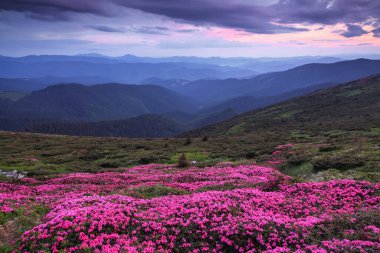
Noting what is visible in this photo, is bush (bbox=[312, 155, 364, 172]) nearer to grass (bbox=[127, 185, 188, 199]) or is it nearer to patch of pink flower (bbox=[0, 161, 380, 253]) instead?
patch of pink flower (bbox=[0, 161, 380, 253])

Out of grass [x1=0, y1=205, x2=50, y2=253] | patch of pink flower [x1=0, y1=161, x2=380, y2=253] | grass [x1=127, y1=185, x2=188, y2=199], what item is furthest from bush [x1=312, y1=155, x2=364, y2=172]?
grass [x1=0, y1=205, x2=50, y2=253]

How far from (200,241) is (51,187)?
17.1 metres

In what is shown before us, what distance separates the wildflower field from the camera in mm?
12477

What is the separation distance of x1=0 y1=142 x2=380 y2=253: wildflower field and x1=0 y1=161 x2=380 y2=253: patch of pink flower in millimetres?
38

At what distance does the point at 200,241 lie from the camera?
43.2ft

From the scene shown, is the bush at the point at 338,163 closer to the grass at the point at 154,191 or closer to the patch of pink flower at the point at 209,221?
the patch of pink flower at the point at 209,221

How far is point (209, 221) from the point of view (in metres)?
14.6

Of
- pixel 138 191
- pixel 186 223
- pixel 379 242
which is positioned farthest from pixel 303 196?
pixel 138 191

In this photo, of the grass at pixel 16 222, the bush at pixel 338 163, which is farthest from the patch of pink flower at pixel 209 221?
the bush at pixel 338 163

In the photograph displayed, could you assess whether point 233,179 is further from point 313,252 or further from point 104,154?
point 104,154

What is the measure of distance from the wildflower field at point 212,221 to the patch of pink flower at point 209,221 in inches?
1.5

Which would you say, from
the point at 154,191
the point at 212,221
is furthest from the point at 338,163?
the point at 212,221

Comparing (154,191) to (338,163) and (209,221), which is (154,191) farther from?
(338,163)

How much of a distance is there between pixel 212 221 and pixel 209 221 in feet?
0.47
